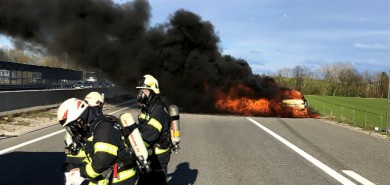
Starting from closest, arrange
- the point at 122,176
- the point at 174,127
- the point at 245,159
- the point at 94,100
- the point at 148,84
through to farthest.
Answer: the point at 122,176 → the point at 94,100 → the point at 148,84 → the point at 174,127 → the point at 245,159

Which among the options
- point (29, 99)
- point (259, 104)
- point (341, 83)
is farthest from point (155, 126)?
point (341, 83)

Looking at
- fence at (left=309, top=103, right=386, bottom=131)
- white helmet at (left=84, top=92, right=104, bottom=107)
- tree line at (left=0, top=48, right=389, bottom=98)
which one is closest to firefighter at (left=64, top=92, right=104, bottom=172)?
white helmet at (left=84, top=92, right=104, bottom=107)

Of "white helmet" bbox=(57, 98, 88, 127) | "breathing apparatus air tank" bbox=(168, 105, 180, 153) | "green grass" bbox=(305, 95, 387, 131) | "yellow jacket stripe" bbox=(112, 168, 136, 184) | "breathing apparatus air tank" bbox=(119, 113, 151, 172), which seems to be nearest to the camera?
"white helmet" bbox=(57, 98, 88, 127)

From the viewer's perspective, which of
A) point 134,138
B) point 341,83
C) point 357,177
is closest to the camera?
point 134,138

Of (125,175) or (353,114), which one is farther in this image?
(353,114)

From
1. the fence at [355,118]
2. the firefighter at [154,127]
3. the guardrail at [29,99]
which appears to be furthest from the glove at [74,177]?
the fence at [355,118]

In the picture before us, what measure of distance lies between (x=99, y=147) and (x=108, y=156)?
101 mm

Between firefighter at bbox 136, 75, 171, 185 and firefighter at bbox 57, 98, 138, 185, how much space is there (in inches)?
32.9

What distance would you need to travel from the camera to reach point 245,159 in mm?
9219

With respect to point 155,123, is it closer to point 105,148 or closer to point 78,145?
point 78,145

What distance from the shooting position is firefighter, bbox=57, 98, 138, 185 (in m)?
3.50

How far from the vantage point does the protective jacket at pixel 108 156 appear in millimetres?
3492

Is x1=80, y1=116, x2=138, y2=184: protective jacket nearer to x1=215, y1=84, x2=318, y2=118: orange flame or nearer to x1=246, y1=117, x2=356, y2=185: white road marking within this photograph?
x1=246, y1=117, x2=356, y2=185: white road marking

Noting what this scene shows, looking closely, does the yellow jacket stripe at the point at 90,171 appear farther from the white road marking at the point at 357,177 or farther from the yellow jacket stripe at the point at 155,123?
the white road marking at the point at 357,177
